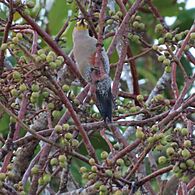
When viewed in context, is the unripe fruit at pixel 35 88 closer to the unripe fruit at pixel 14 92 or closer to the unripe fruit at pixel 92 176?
the unripe fruit at pixel 14 92

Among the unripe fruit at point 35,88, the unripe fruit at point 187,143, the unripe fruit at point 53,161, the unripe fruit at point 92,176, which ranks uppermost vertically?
the unripe fruit at point 35,88

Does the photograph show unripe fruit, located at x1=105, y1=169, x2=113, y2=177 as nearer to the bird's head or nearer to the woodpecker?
the woodpecker

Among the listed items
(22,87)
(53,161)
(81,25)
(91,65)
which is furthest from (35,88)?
(81,25)

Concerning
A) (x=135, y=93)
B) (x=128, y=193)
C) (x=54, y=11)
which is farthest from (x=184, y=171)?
(x=54, y=11)

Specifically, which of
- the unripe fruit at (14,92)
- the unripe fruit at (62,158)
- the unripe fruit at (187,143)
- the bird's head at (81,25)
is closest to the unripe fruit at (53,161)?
the unripe fruit at (62,158)

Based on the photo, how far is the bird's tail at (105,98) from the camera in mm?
1396

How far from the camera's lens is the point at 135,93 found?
1.99 m

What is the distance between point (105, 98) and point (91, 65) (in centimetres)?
13

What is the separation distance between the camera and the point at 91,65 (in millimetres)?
1521

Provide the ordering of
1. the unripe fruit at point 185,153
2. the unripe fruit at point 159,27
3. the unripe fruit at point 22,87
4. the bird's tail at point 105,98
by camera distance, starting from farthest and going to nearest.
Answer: the unripe fruit at point 159,27, the bird's tail at point 105,98, the unripe fruit at point 22,87, the unripe fruit at point 185,153

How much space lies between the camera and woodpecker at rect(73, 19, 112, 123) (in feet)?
4.61

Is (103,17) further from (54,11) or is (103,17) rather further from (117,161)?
(54,11)

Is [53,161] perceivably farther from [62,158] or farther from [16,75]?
[16,75]

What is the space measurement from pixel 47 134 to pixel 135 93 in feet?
1.90
